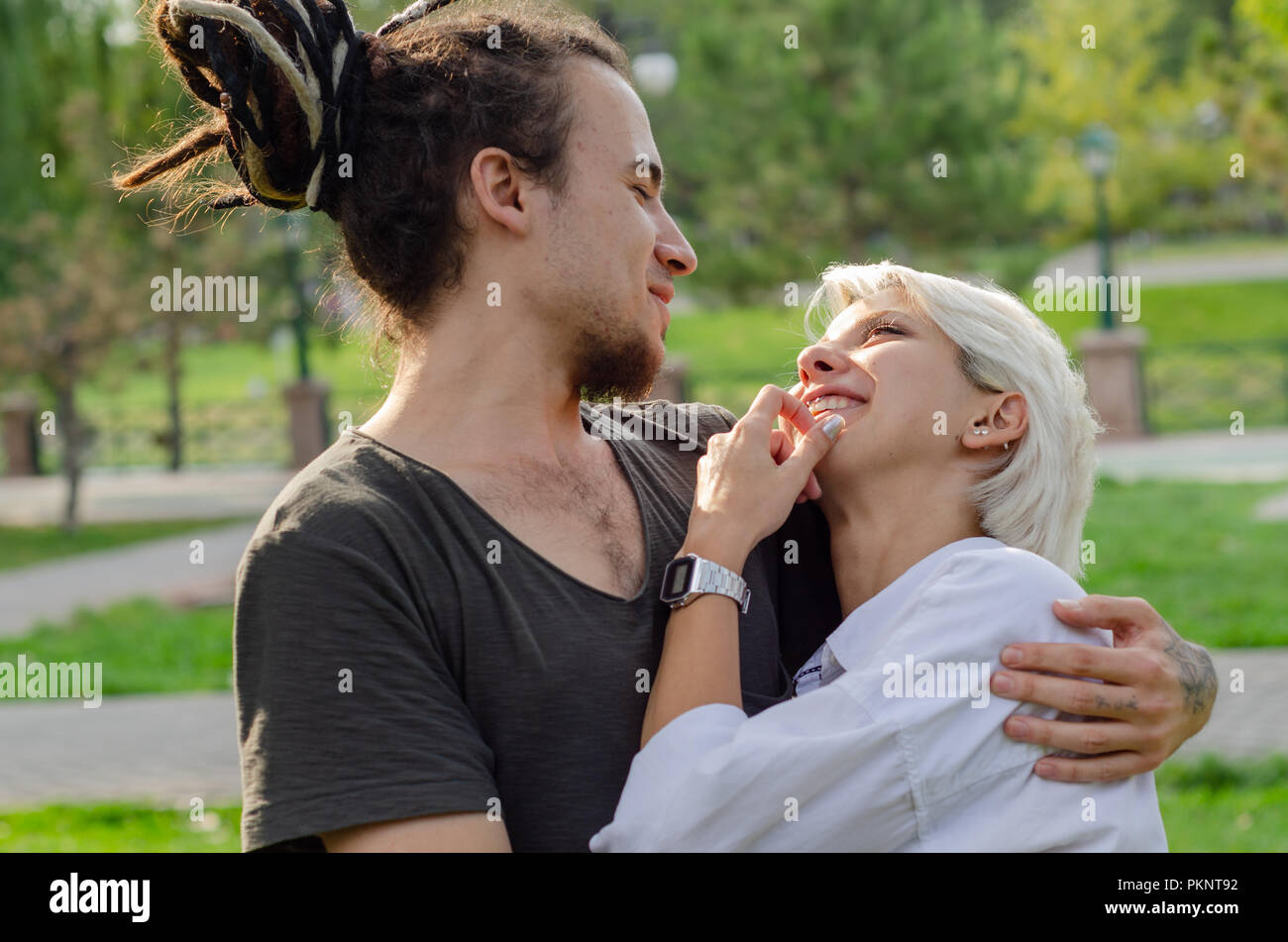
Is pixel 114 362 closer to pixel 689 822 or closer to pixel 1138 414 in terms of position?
pixel 1138 414

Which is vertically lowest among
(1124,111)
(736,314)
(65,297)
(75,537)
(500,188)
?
(500,188)

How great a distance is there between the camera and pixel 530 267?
2.44 m

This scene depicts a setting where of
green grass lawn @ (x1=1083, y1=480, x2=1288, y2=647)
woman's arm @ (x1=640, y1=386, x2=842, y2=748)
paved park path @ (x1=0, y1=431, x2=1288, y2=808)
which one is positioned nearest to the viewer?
woman's arm @ (x1=640, y1=386, x2=842, y2=748)

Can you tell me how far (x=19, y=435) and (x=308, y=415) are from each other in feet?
23.5

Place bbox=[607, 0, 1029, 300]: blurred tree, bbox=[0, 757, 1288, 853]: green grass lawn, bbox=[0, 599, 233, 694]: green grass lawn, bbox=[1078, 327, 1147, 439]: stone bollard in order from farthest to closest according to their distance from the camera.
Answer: bbox=[607, 0, 1029, 300]: blurred tree < bbox=[1078, 327, 1147, 439]: stone bollard < bbox=[0, 599, 233, 694]: green grass lawn < bbox=[0, 757, 1288, 853]: green grass lawn

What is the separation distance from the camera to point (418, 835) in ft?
6.41

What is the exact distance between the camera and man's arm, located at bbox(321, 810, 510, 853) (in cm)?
195

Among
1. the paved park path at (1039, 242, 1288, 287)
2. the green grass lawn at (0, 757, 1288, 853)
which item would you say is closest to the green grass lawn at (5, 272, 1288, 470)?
the paved park path at (1039, 242, 1288, 287)

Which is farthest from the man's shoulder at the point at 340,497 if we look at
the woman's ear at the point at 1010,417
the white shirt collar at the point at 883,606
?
the woman's ear at the point at 1010,417

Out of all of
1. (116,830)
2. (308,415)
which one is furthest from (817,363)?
(308,415)

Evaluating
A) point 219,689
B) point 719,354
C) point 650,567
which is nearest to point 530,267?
point 650,567

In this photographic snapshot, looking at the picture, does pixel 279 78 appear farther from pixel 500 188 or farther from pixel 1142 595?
pixel 1142 595

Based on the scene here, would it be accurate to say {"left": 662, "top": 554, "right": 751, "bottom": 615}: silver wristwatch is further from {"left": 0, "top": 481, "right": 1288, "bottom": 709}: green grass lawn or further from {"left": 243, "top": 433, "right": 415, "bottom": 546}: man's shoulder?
{"left": 0, "top": 481, "right": 1288, "bottom": 709}: green grass lawn

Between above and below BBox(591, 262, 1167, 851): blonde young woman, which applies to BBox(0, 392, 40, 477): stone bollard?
above
